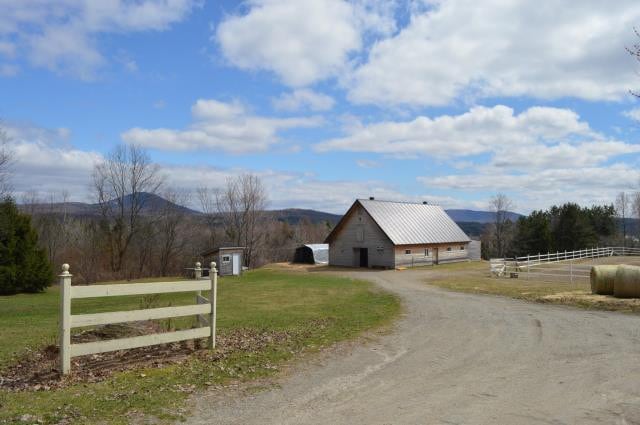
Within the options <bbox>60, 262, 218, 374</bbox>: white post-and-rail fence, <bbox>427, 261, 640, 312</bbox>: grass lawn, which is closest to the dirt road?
<bbox>60, 262, 218, 374</bbox>: white post-and-rail fence

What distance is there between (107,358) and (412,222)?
3864cm

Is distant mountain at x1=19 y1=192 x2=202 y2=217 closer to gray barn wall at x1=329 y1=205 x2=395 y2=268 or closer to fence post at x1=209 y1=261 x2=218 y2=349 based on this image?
gray barn wall at x1=329 y1=205 x2=395 y2=268

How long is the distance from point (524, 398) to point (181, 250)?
170ft

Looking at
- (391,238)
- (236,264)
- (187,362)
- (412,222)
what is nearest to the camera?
(187,362)

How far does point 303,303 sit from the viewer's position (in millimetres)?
17094

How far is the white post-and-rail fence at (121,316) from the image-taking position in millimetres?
7008

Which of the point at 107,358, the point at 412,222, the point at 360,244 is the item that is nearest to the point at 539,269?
the point at 412,222

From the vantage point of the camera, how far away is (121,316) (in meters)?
7.52

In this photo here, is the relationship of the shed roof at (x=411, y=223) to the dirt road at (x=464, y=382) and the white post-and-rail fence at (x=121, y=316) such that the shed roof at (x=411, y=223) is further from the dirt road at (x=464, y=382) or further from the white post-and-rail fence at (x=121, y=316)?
the white post-and-rail fence at (x=121, y=316)

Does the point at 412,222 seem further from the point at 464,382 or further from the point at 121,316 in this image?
the point at 121,316

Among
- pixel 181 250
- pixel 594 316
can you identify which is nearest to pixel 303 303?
pixel 594 316

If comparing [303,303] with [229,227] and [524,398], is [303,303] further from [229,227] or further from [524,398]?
[229,227]

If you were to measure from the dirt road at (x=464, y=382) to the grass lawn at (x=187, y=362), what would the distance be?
649 millimetres

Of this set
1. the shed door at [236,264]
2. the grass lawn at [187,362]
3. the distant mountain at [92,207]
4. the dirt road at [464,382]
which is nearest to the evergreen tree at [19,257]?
the grass lawn at [187,362]
